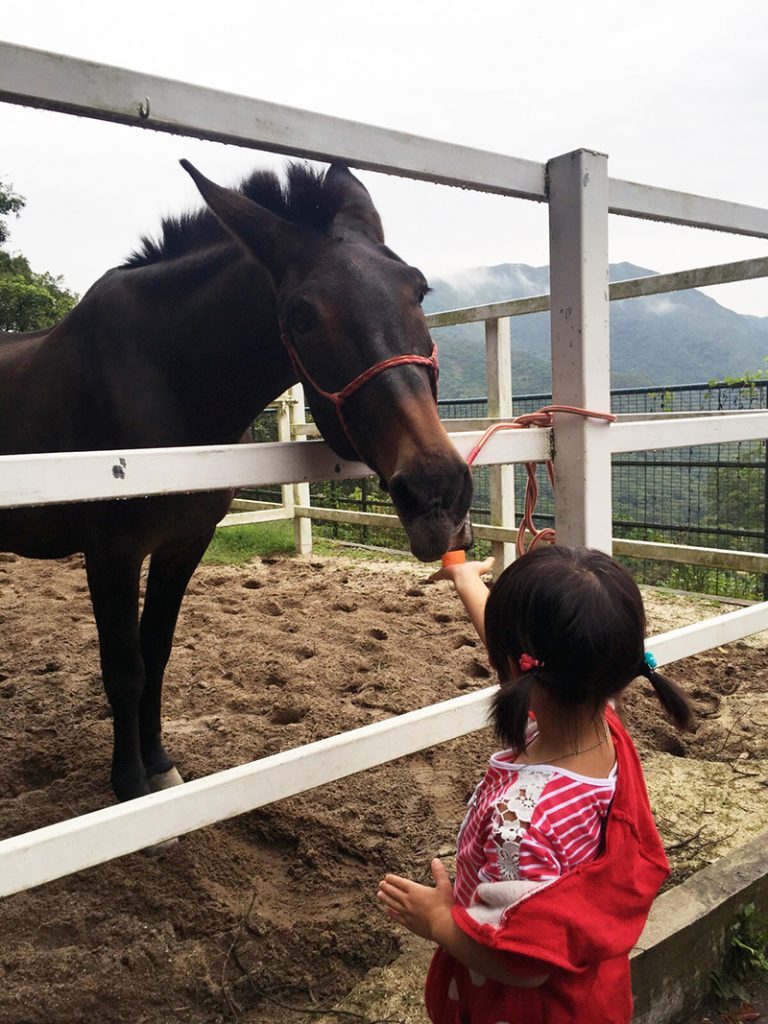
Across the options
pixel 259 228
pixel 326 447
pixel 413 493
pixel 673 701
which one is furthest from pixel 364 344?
pixel 673 701

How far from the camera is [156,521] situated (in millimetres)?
2234

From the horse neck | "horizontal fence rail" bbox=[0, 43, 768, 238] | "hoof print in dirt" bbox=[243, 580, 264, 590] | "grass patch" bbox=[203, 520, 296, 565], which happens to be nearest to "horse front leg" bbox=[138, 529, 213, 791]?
the horse neck

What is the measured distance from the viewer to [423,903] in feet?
3.32

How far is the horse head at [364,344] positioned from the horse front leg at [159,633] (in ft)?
3.93

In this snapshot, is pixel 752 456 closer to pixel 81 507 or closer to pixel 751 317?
pixel 81 507

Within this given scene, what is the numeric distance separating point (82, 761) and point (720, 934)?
7.04 feet

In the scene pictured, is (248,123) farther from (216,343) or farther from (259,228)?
(216,343)

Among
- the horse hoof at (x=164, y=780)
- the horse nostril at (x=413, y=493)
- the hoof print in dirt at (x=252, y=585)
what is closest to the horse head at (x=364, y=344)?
the horse nostril at (x=413, y=493)

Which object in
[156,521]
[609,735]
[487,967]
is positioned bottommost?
[487,967]

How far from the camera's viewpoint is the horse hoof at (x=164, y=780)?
2.57 m

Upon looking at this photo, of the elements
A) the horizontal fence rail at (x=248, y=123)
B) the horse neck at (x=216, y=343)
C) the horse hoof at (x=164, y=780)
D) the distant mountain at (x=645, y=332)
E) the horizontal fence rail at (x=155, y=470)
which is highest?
the distant mountain at (x=645, y=332)

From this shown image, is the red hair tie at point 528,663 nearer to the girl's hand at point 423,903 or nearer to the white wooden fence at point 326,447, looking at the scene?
the girl's hand at point 423,903

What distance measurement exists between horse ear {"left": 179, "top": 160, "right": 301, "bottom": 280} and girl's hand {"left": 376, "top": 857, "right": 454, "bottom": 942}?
1.32 m

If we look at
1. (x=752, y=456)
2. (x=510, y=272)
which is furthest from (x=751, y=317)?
(x=752, y=456)
